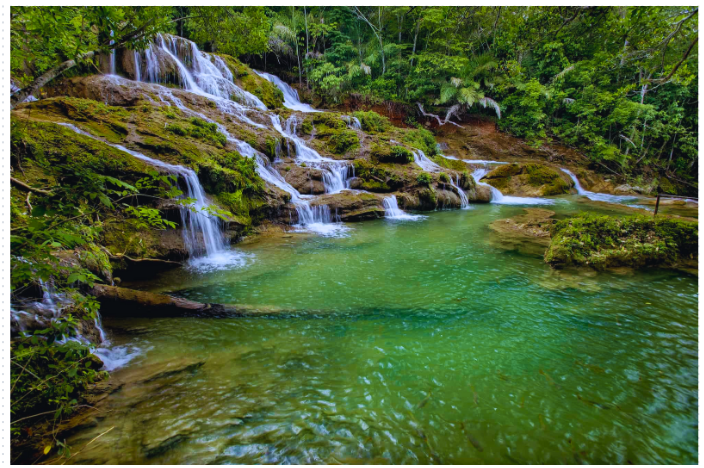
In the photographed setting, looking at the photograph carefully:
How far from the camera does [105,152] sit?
632cm

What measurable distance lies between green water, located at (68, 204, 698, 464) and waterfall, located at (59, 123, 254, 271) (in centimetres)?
106

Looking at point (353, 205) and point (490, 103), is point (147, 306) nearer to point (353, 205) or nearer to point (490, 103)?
point (353, 205)

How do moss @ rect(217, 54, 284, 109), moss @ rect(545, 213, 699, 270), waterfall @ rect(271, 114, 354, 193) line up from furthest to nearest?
moss @ rect(217, 54, 284, 109) → waterfall @ rect(271, 114, 354, 193) → moss @ rect(545, 213, 699, 270)

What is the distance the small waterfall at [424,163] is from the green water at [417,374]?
1046 cm

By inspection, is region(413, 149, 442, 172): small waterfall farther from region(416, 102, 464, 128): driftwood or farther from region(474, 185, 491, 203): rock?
region(416, 102, 464, 128): driftwood

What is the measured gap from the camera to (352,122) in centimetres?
1714

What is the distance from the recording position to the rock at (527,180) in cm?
1786

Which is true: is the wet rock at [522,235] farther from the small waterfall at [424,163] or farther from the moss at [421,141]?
the moss at [421,141]

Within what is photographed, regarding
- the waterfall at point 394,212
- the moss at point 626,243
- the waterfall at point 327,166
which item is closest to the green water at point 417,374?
the moss at point 626,243

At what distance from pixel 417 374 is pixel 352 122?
16.1 metres

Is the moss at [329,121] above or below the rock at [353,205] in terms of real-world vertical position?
above

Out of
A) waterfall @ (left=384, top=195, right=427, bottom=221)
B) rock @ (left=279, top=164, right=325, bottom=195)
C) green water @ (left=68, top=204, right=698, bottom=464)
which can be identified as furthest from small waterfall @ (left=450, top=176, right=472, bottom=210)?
green water @ (left=68, top=204, right=698, bottom=464)

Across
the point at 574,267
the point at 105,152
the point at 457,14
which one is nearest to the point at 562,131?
the point at 457,14

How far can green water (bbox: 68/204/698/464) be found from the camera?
224 centimetres
